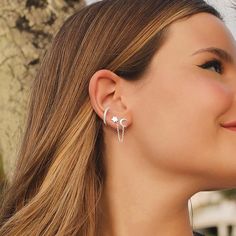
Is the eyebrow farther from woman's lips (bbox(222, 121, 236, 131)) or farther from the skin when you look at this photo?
woman's lips (bbox(222, 121, 236, 131))

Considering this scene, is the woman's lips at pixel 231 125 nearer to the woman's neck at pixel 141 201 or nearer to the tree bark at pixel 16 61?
the woman's neck at pixel 141 201

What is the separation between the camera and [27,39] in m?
2.78

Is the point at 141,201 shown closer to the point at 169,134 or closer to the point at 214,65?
the point at 169,134

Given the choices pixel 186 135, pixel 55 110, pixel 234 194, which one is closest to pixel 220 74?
pixel 186 135

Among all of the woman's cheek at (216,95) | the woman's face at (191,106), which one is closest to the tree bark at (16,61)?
the woman's face at (191,106)

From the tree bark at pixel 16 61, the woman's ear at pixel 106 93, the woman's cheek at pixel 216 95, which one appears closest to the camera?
the woman's cheek at pixel 216 95

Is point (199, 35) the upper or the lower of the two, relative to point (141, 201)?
upper

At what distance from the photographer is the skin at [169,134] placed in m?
1.73

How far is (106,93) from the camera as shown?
6.07 feet

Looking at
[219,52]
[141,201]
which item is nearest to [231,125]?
[219,52]

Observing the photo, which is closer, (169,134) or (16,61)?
(169,134)

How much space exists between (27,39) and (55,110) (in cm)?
92

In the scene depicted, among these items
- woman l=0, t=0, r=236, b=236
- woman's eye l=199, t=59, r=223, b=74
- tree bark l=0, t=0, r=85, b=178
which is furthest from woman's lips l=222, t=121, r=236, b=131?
tree bark l=0, t=0, r=85, b=178

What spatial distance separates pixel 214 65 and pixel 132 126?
0.26 meters
